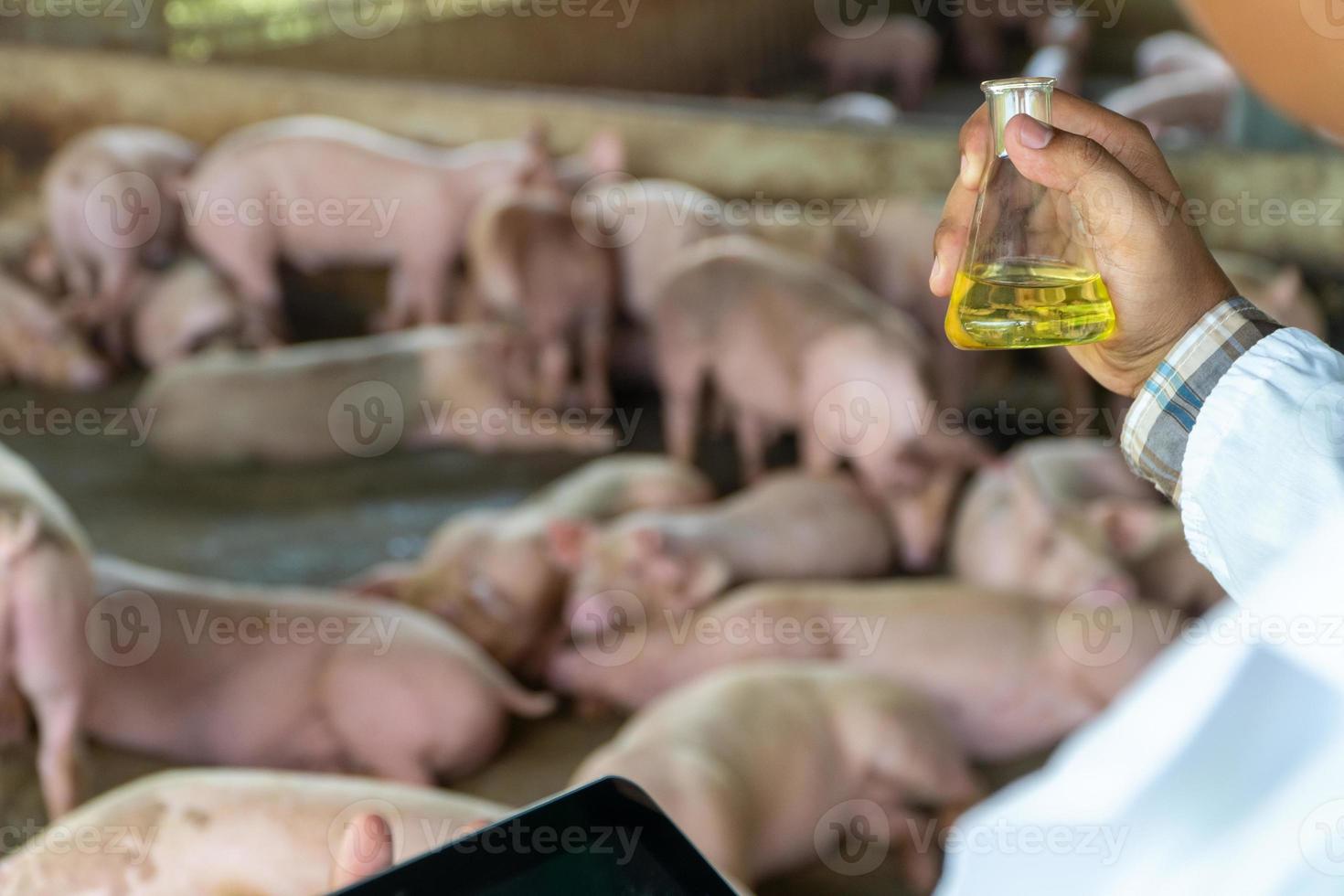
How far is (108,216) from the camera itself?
461cm

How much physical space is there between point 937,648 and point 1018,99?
5.44 ft

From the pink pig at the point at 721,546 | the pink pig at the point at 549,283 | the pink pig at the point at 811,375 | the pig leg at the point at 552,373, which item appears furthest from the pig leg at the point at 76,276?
the pink pig at the point at 721,546

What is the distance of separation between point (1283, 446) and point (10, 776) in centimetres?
223

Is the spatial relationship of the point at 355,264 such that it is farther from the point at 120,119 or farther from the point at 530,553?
the point at 530,553

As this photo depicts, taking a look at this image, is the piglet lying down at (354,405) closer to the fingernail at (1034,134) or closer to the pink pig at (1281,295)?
the pink pig at (1281,295)

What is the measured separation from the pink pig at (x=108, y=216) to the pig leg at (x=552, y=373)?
1.52 meters

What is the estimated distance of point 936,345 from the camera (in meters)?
4.01

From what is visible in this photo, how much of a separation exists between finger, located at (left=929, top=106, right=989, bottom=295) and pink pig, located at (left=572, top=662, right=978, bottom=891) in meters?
1.07

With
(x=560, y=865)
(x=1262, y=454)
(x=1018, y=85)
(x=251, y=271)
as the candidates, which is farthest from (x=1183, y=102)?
(x=560, y=865)

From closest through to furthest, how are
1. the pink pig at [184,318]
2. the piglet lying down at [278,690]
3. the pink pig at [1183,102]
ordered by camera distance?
the piglet lying down at [278,690] < the pink pig at [184,318] < the pink pig at [1183,102]

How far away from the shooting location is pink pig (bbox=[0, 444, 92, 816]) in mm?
2174

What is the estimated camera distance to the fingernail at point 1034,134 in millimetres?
961

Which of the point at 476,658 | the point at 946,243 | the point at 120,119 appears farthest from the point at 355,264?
the point at 946,243

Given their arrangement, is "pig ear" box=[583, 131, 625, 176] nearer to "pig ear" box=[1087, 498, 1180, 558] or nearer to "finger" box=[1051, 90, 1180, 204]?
"pig ear" box=[1087, 498, 1180, 558]
